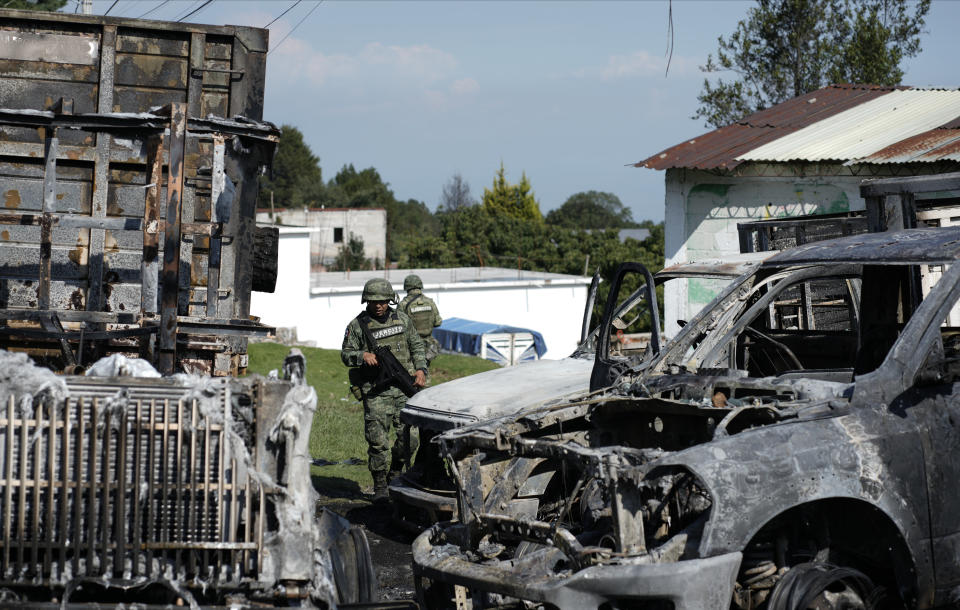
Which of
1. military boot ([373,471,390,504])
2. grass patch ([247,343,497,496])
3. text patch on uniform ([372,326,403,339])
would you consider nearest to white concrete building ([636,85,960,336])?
grass patch ([247,343,497,496])

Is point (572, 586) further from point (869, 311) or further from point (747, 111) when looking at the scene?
point (747, 111)

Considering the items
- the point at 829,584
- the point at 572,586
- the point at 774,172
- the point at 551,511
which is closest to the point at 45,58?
the point at 551,511

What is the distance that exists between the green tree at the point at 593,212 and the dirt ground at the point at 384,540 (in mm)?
78689

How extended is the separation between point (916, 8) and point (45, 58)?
79.1ft

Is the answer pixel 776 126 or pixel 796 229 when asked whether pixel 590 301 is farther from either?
pixel 776 126

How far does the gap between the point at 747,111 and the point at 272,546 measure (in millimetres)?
26145

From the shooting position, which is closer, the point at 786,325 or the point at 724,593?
the point at 724,593

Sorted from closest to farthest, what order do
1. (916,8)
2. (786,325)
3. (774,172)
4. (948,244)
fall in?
(948,244) → (786,325) → (774,172) → (916,8)

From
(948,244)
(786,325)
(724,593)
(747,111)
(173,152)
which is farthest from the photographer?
(747,111)

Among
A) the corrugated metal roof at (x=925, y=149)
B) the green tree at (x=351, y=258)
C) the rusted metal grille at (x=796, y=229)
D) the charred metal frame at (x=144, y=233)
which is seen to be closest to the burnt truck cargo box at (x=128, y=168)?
the charred metal frame at (x=144, y=233)

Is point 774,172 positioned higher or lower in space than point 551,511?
higher

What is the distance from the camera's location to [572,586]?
402cm

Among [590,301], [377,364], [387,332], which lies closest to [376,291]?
[387,332]

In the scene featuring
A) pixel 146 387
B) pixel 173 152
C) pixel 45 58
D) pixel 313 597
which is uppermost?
pixel 45 58
